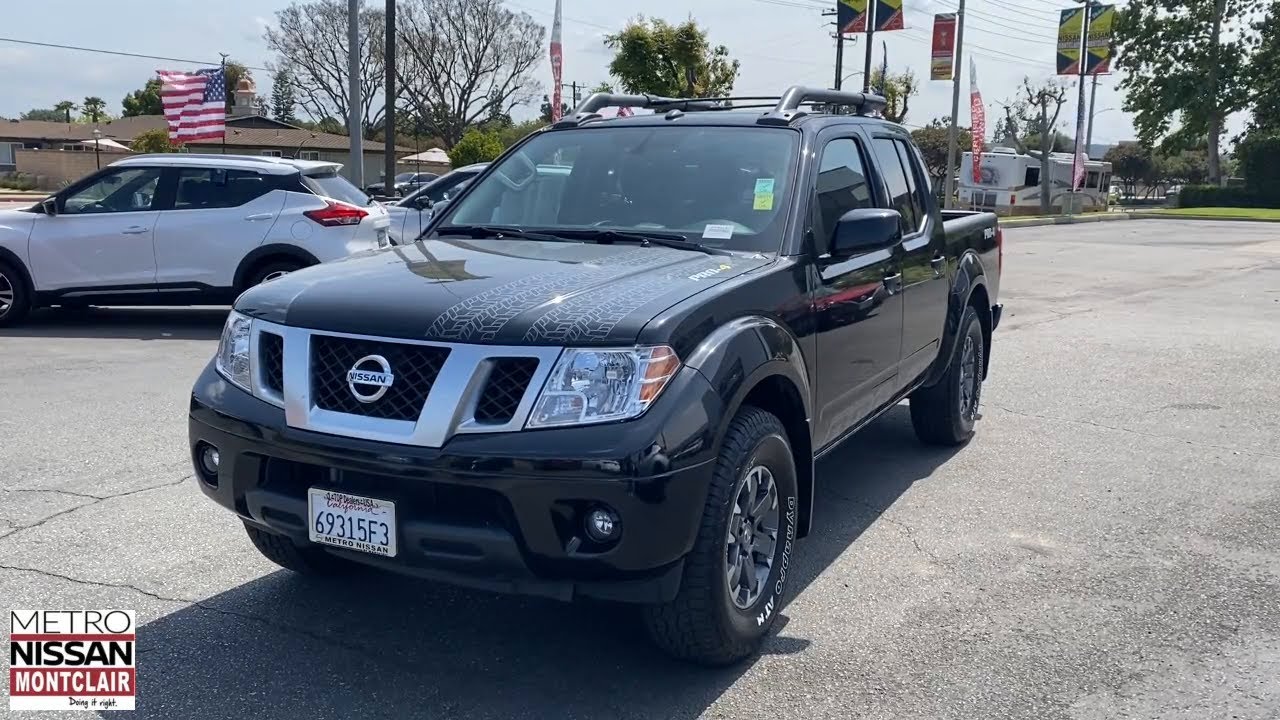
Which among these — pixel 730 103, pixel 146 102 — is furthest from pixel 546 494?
pixel 146 102

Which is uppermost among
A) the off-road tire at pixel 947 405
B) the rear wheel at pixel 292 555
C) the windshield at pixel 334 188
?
the windshield at pixel 334 188

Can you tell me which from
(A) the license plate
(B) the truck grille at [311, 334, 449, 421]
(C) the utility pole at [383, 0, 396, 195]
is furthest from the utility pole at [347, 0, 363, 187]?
(A) the license plate

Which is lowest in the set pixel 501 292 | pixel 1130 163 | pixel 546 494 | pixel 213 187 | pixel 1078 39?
pixel 546 494

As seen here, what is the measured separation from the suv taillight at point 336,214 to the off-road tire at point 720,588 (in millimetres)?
8017

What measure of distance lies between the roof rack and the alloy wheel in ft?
5.97

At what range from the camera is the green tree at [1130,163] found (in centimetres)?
8869

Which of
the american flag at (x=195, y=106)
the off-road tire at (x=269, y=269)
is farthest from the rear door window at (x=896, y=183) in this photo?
the american flag at (x=195, y=106)

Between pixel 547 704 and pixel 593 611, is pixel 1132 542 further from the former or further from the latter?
pixel 547 704

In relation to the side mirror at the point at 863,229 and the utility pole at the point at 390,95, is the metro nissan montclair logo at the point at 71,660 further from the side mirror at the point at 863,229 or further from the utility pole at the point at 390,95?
the utility pole at the point at 390,95

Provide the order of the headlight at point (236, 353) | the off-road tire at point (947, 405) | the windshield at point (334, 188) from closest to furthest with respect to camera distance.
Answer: the headlight at point (236, 353) < the off-road tire at point (947, 405) < the windshield at point (334, 188)

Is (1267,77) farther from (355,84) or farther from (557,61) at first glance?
(355,84)

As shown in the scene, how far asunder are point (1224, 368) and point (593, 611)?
7436mm

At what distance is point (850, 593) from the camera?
4.46 metres

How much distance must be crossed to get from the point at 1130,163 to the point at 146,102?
7659cm
